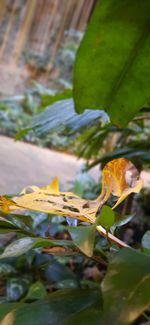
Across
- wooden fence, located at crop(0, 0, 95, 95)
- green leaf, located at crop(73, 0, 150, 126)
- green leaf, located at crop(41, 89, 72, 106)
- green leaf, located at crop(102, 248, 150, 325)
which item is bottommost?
wooden fence, located at crop(0, 0, 95, 95)

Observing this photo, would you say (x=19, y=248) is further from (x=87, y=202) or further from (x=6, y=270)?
(x=6, y=270)

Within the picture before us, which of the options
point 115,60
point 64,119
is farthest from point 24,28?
point 115,60

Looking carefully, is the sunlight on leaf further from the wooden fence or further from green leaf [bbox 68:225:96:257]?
the wooden fence

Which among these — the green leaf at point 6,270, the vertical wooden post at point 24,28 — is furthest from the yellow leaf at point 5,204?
the vertical wooden post at point 24,28

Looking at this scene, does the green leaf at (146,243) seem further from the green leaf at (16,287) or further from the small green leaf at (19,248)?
the green leaf at (16,287)

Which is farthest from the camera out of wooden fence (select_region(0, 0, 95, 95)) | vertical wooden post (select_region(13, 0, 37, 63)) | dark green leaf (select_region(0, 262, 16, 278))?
vertical wooden post (select_region(13, 0, 37, 63))

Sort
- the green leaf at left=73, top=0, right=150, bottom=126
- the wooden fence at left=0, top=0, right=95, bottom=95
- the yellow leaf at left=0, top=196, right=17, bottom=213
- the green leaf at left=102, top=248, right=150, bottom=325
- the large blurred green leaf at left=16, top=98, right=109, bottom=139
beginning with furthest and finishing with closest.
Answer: the wooden fence at left=0, top=0, right=95, bottom=95 → the large blurred green leaf at left=16, top=98, right=109, bottom=139 → the green leaf at left=73, top=0, right=150, bottom=126 → the yellow leaf at left=0, top=196, right=17, bottom=213 → the green leaf at left=102, top=248, right=150, bottom=325

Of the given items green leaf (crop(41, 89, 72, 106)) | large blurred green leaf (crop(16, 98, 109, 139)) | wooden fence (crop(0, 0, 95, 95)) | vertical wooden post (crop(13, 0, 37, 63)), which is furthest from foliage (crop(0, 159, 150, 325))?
vertical wooden post (crop(13, 0, 37, 63))
